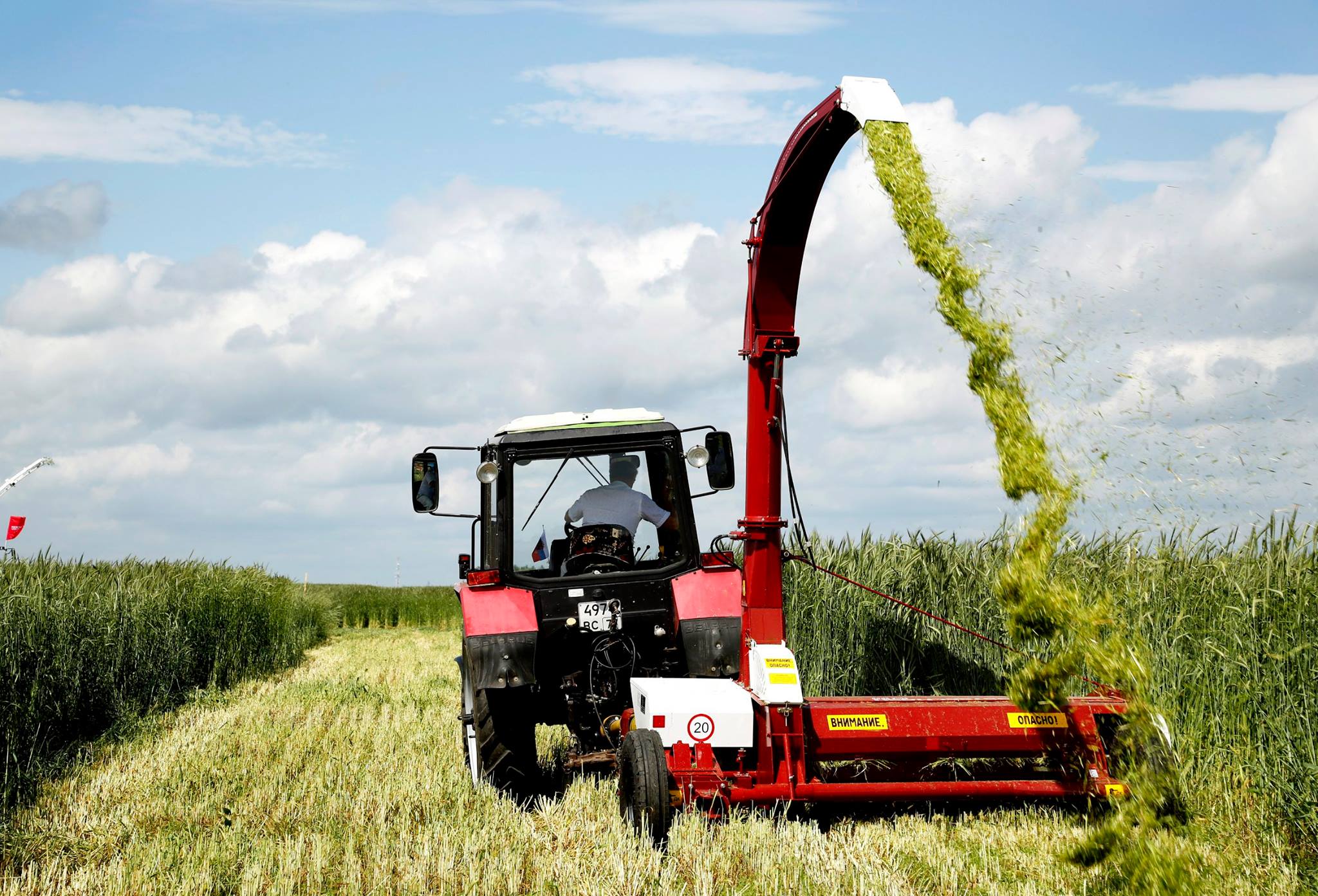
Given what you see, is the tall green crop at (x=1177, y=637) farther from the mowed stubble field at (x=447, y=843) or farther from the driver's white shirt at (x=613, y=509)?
the driver's white shirt at (x=613, y=509)

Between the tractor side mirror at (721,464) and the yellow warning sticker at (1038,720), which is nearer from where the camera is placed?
the yellow warning sticker at (1038,720)

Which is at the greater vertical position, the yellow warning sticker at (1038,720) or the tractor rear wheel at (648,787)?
the yellow warning sticker at (1038,720)

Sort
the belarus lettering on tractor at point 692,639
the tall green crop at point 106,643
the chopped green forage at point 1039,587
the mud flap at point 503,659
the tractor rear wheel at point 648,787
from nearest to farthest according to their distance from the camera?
the chopped green forage at point 1039,587 < the tractor rear wheel at point 648,787 < the belarus lettering on tractor at point 692,639 < the mud flap at point 503,659 < the tall green crop at point 106,643

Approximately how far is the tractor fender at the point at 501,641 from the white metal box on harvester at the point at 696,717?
911 millimetres

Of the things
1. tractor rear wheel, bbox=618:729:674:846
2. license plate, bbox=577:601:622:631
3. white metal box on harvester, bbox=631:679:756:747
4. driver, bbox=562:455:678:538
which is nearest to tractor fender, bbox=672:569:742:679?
license plate, bbox=577:601:622:631

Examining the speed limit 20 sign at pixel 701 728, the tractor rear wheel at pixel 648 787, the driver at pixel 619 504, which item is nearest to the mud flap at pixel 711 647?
the driver at pixel 619 504

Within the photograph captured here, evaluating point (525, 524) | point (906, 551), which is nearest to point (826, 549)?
point (906, 551)

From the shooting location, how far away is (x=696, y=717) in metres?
5.66

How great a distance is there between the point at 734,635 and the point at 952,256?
7.88 ft

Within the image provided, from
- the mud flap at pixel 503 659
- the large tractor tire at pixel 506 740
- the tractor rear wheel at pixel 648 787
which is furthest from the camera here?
the large tractor tire at pixel 506 740

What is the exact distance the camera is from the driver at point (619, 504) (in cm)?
687

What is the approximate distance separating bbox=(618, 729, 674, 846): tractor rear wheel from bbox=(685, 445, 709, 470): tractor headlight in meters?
1.67

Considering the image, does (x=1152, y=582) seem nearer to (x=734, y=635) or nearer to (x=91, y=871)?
(x=734, y=635)

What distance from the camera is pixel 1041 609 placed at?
201 inches
